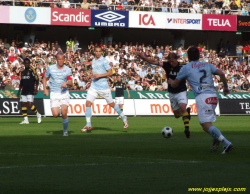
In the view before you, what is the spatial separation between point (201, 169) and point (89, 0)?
33.9m

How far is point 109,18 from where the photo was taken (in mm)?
42438

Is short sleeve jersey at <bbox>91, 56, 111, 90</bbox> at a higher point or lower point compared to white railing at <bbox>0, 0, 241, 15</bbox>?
lower

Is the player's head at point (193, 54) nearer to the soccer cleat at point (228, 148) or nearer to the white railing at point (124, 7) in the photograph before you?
the soccer cleat at point (228, 148)

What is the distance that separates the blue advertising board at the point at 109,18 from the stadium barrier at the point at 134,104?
10481mm

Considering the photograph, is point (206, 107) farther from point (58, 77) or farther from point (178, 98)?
point (58, 77)

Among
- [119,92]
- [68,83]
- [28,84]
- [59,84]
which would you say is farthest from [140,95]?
[68,83]

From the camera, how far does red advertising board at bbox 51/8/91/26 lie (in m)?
41.0

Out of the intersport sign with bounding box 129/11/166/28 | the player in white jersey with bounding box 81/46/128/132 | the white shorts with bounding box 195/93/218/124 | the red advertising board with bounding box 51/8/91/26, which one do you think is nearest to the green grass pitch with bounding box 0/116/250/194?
the white shorts with bounding box 195/93/218/124

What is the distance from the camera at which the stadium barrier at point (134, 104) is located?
2962cm

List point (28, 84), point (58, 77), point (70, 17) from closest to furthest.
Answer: point (58, 77)
point (28, 84)
point (70, 17)

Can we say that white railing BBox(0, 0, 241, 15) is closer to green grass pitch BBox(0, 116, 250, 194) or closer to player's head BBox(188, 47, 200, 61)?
green grass pitch BBox(0, 116, 250, 194)

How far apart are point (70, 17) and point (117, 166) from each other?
32646 millimetres

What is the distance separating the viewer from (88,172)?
9086 mm

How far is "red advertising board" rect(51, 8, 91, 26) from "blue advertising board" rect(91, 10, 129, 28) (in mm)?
432
